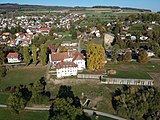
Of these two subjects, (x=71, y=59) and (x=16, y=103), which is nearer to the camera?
(x=16, y=103)

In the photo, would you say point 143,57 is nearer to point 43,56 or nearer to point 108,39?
point 43,56

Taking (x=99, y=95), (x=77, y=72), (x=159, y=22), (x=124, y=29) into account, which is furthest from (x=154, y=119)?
(x=159, y=22)

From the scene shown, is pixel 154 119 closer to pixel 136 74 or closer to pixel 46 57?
pixel 136 74

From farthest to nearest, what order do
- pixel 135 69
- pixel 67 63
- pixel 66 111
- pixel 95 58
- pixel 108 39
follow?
pixel 108 39
pixel 135 69
pixel 95 58
pixel 67 63
pixel 66 111

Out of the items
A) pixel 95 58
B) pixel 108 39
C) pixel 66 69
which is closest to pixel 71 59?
pixel 66 69

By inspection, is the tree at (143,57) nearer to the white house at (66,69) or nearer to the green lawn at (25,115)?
the white house at (66,69)
